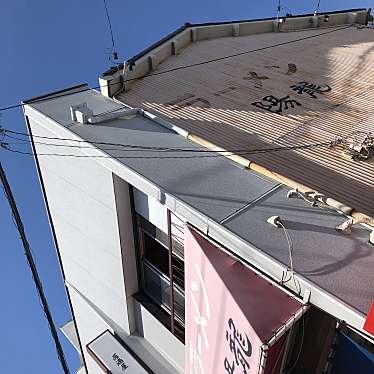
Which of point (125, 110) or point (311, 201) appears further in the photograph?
point (125, 110)

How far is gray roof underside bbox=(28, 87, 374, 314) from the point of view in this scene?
598 cm

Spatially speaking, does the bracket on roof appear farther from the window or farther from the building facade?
the window

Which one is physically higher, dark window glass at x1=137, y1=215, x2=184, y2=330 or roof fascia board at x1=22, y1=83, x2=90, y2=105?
roof fascia board at x1=22, y1=83, x2=90, y2=105

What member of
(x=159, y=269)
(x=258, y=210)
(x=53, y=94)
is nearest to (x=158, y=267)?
(x=159, y=269)

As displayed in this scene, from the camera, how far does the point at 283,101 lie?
42.3 ft

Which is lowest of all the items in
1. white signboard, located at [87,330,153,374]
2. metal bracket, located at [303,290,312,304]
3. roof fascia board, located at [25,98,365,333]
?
white signboard, located at [87,330,153,374]

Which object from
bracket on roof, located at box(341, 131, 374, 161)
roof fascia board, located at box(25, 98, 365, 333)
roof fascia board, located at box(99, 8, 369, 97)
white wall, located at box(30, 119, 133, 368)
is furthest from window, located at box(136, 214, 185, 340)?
roof fascia board, located at box(99, 8, 369, 97)

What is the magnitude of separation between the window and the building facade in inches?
2.1

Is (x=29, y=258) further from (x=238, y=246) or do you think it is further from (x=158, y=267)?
(x=238, y=246)

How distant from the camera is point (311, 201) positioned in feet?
25.0

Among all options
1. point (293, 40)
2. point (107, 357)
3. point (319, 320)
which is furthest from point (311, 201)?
point (293, 40)

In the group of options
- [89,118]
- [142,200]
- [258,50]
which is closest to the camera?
[142,200]

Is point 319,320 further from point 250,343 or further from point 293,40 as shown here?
point 293,40

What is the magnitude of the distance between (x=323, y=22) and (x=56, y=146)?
17.6m
